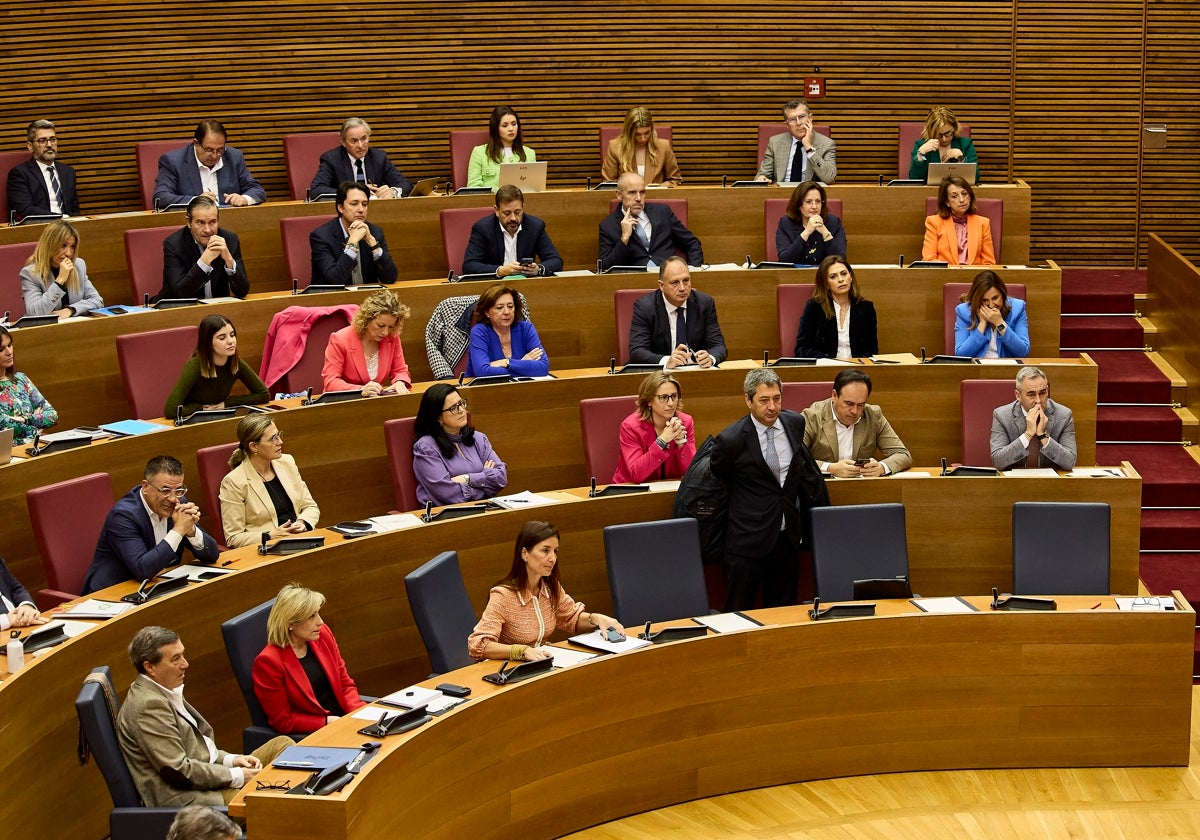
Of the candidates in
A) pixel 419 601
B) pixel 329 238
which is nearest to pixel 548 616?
pixel 419 601

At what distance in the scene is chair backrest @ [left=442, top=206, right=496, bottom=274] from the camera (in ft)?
18.5

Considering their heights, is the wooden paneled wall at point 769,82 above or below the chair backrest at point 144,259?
above

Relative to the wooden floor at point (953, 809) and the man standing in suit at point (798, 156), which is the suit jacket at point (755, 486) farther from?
the man standing in suit at point (798, 156)

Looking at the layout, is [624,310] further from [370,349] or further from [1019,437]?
[1019,437]

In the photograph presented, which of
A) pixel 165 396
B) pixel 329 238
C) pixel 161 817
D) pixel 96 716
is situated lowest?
pixel 161 817

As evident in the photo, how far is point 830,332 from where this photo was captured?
5.10 metres

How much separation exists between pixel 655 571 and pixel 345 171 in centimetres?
271

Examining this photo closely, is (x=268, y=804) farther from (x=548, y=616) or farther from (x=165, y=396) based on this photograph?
(x=165, y=396)

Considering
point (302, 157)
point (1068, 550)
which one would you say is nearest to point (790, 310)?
point (1068, 550)

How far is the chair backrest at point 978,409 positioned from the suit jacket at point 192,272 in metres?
2.45

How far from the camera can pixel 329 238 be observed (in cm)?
530

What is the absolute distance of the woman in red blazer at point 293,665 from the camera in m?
3.35

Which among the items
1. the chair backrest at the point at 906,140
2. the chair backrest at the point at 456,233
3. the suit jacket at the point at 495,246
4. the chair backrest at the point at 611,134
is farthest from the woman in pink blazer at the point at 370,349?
the chair backrest at the point at 906,140

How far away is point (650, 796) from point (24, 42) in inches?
163
